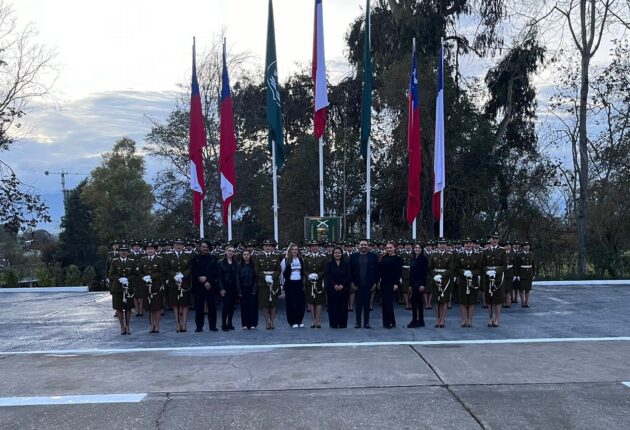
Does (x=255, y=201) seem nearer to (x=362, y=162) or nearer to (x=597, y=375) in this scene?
(x=362, y=162)

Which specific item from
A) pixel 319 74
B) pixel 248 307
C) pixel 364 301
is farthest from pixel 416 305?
pixel 319 74

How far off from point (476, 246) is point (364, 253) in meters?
2.15

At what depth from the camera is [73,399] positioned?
641 centimetres

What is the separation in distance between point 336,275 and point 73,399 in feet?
17.1

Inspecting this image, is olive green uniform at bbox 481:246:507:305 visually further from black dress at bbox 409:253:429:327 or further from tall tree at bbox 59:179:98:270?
tall tree at bbox 59:179:98:270

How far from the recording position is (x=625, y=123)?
2300 cm

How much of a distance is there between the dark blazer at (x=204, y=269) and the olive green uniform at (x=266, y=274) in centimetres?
77

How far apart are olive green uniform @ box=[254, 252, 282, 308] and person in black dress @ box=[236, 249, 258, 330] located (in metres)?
0.10

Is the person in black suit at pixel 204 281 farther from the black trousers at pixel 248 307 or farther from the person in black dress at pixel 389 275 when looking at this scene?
the person in black dress at pixel 389 275

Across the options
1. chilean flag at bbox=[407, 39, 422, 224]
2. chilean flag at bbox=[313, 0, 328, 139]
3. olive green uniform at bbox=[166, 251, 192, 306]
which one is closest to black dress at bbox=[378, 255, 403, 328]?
olive green uniform at bbox=[166, 251, 192, 306]

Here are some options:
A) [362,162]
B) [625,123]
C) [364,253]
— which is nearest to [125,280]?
[364,253]

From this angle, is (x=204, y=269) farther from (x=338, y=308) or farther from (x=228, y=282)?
Answer: (x=338, y=308)

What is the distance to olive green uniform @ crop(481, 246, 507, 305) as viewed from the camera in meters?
10.4

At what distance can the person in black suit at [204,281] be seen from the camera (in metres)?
10.4
